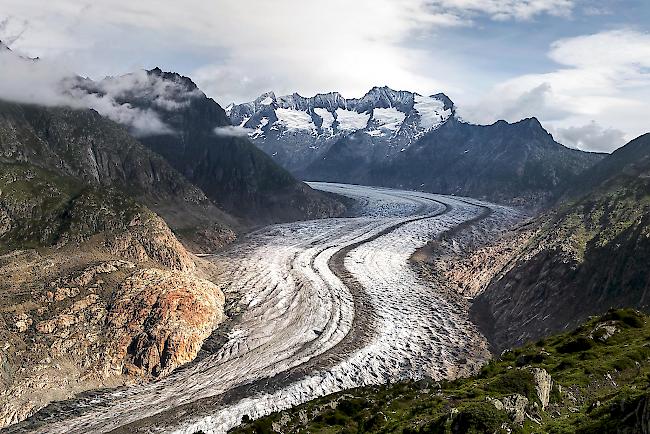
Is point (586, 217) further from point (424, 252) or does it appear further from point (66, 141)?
point (66, 141)

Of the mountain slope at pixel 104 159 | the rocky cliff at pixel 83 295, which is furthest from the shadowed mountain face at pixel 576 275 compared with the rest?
the mountain slope at pixel 104 159

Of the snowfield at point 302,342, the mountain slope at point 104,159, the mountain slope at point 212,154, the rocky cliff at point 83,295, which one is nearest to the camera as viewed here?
the snowfield at point 302,342

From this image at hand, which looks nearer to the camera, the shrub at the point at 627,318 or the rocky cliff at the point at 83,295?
the shrub at the point at 627,318

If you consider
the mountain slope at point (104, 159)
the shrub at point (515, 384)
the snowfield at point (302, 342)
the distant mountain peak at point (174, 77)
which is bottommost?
the snowfield at point (302, 342)

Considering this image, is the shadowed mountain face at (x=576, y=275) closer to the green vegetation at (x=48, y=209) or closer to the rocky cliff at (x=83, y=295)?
the rocky cliff at (x=83, y=295)

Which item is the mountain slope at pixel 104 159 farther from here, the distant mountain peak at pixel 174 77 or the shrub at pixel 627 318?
the shrub at pixel 627 318

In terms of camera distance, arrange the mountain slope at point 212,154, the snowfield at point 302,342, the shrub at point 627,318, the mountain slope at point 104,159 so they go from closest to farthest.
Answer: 1. the shrub at point 627,318
2. the snowfield at point 302,342
3. the mountain slope at point 104,159
4. the mountain slope at point 212,154

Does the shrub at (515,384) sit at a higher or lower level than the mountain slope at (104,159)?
lower
